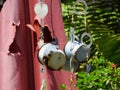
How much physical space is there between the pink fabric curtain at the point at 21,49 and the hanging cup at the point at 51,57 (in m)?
0.13

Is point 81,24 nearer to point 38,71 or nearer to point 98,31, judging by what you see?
point 98,31

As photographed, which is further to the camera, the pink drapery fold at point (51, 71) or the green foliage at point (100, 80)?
the green foliage at point (100, 80)

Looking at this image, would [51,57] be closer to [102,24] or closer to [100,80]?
[100,80]

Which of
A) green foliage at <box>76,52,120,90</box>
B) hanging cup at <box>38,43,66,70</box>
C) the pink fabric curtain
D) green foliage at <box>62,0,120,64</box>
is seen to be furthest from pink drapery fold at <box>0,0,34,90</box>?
green foliage at <box>62,0,120,64</box>

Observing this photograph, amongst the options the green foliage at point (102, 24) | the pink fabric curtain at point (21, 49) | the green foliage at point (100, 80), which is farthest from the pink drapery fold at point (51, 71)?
the green foliage at point (102, 24)

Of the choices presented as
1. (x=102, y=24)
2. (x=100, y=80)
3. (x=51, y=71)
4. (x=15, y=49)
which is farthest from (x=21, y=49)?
(x=102, y=24)

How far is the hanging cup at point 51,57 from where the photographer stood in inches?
58.0

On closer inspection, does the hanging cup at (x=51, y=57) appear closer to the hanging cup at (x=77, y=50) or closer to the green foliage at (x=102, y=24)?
the hanging cup at (x=77, y=50)

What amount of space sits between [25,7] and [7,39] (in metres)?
0.16

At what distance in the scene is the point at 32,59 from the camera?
1638mm

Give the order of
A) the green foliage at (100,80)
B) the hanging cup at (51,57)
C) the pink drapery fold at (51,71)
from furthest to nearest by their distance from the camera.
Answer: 1. the green foliage at (100,80)
2. the pink drapery fold at (51,71)
3. the hanging cup at (51,57)

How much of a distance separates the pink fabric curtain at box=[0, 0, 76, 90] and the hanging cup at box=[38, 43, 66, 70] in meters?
0.13

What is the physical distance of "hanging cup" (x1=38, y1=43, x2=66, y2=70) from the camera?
1473mm

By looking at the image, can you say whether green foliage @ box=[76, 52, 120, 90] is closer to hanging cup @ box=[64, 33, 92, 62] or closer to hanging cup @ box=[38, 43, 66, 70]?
hanging cup @ box=[64, 33, 92, 62]
